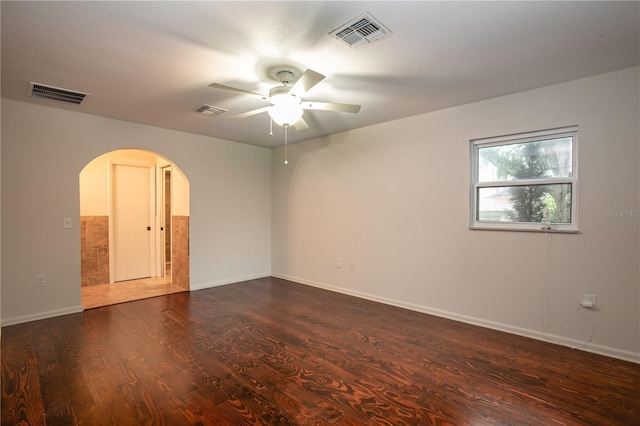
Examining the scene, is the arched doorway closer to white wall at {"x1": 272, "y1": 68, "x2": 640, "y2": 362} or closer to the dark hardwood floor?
the dark hardwood floor

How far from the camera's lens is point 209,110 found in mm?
3688

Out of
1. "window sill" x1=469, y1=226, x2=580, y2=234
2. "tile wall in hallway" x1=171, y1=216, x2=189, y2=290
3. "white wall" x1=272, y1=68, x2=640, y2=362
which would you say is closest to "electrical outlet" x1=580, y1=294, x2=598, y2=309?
"white wall" x1=272, y1=68, x2=640, y2=362

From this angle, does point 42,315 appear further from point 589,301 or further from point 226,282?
point 589,301

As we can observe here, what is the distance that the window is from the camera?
9.68 feet

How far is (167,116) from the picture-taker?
3941mm

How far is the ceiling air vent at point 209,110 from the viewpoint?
3.59 metres

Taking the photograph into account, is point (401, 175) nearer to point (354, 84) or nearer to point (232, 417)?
point (354, 84)

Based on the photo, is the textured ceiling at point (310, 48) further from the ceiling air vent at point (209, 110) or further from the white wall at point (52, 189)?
the white wall at point (52, 189)

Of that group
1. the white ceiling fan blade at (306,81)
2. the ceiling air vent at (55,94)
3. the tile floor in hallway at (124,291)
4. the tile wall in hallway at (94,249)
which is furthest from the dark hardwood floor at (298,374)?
the ceiling air vent at (55,94)

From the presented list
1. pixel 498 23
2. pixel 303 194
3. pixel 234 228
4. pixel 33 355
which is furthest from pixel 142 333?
pixel 498 23

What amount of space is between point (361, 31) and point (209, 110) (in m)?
2.29

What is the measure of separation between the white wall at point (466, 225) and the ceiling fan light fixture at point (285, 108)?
1926mm

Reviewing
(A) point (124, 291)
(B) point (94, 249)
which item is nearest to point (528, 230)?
(A) point (124, 291)

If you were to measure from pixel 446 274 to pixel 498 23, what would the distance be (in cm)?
260
